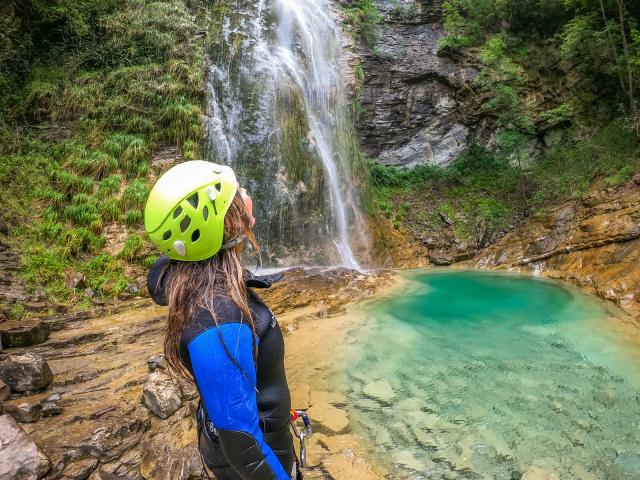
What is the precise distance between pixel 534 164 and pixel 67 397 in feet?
51.3

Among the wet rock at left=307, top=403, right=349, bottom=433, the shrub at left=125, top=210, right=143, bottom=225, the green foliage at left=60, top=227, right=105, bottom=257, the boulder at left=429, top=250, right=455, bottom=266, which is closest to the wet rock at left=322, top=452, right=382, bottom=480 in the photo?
the wet rock at left=307, top=403, right=349, bottom=433

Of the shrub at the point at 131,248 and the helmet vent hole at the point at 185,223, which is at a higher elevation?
the helmet vent hole at the point at 185,223

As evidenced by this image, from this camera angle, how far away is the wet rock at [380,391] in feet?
13.6

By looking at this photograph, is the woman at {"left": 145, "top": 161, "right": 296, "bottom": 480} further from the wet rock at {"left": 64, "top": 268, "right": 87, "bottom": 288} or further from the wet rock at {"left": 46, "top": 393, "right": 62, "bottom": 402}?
the wet rock at {"left": 64, "top": 268, "right": 87, "bottom": 288}

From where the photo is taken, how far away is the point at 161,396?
3.53m

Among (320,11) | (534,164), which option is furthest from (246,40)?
(534,164)

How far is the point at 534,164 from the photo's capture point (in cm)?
1473

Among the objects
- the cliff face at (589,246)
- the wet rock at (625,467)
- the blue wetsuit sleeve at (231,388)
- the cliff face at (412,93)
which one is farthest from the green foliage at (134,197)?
the cliff face at (412,93)

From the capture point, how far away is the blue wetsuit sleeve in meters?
1.17

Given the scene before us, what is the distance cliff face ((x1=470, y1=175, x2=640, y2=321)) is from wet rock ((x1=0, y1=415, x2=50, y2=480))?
8083mm

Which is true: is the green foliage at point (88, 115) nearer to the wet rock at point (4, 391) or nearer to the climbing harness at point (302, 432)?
the wet rock at point (4, 391)

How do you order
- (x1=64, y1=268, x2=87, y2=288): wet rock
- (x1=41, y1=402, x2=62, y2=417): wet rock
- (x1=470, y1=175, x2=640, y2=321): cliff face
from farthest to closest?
1. (x1=470, y1=175, x2=640, y2=321): cliff face
2. (x1=64, y1=268, x2=87, y2=288): wet rock
3. (x1=41, y1=402, x2=62, y2=417): wet rock

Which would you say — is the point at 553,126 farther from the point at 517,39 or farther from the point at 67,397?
the point at 67,397

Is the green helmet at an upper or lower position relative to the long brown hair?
upper
